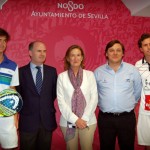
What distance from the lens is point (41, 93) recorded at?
3254mm

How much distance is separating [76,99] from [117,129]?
2.09ft

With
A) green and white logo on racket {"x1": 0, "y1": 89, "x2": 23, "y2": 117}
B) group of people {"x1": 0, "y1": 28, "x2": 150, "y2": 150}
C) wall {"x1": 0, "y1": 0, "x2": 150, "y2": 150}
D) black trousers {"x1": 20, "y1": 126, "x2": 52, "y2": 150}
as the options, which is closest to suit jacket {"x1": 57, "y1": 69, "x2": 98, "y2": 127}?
group of people {"x1": 0, "y1": 28, "x2": 150, "y2": 150}

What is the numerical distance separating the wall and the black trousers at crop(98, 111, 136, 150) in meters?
1.03

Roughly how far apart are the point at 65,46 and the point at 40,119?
A: 1344 mm

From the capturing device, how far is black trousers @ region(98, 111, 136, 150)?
3291mm

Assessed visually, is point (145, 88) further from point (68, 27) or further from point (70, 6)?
point (70, 6)

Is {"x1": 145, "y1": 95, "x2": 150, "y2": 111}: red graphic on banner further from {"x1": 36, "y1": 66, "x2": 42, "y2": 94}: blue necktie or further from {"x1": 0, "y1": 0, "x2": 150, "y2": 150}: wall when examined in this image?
{"x1": 36, "y1": 66, "x2": 42, "y2": 94}: blue necktie

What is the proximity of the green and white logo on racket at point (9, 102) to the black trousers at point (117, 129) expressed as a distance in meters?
1.03

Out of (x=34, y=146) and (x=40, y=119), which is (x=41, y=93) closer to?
(x=40, y=119)

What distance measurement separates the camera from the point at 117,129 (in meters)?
3.33

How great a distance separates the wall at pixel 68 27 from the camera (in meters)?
3.97

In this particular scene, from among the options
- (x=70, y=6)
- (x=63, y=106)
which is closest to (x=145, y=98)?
(x=63, y=106)

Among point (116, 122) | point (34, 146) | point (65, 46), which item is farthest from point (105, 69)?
point (34, 146)

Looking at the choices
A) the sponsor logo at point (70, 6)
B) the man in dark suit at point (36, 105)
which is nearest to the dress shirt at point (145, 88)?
the man in dark suit at point (36, 105)
